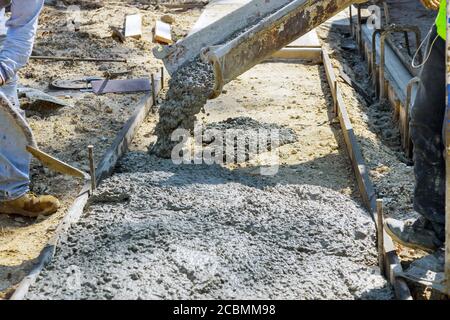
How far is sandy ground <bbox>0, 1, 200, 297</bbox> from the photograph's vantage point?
234 inches

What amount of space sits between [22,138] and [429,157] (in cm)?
294

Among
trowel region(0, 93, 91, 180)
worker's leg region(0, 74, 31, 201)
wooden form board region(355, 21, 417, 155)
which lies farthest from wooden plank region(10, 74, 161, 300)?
wooden form board region(355, 21, 417, 155)

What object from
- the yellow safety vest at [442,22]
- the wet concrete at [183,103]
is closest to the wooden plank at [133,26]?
the wet concrete at [183,103]

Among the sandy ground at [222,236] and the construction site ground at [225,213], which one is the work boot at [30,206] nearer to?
the construction site ground at [225,213]

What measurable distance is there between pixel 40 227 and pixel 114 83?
11.5 ft

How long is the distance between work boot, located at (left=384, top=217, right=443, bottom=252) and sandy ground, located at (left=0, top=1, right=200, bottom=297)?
2.35 meters

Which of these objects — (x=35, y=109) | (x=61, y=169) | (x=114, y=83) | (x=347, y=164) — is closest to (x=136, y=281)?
(x=61, y=169)

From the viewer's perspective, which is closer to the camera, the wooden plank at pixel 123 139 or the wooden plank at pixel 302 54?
the wooden plank at pixel 123 139

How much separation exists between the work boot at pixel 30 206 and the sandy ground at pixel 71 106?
6 cm

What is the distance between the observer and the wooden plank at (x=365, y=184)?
4551mm

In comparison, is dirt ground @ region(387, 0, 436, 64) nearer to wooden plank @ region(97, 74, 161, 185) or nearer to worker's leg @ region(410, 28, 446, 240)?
wooden plank @ region(97, 74, 161, 185)

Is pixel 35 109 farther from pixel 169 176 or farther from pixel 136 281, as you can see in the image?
pixel 136 281

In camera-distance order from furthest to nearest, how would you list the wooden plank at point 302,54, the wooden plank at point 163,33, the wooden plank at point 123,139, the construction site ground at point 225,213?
the wooden plank at point 163,33 → the wooden plank at point 302,54 → the wooden plank at point 123,139 → the construction site ground at point 225,213

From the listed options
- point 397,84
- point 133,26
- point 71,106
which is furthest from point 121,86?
point 133,26
